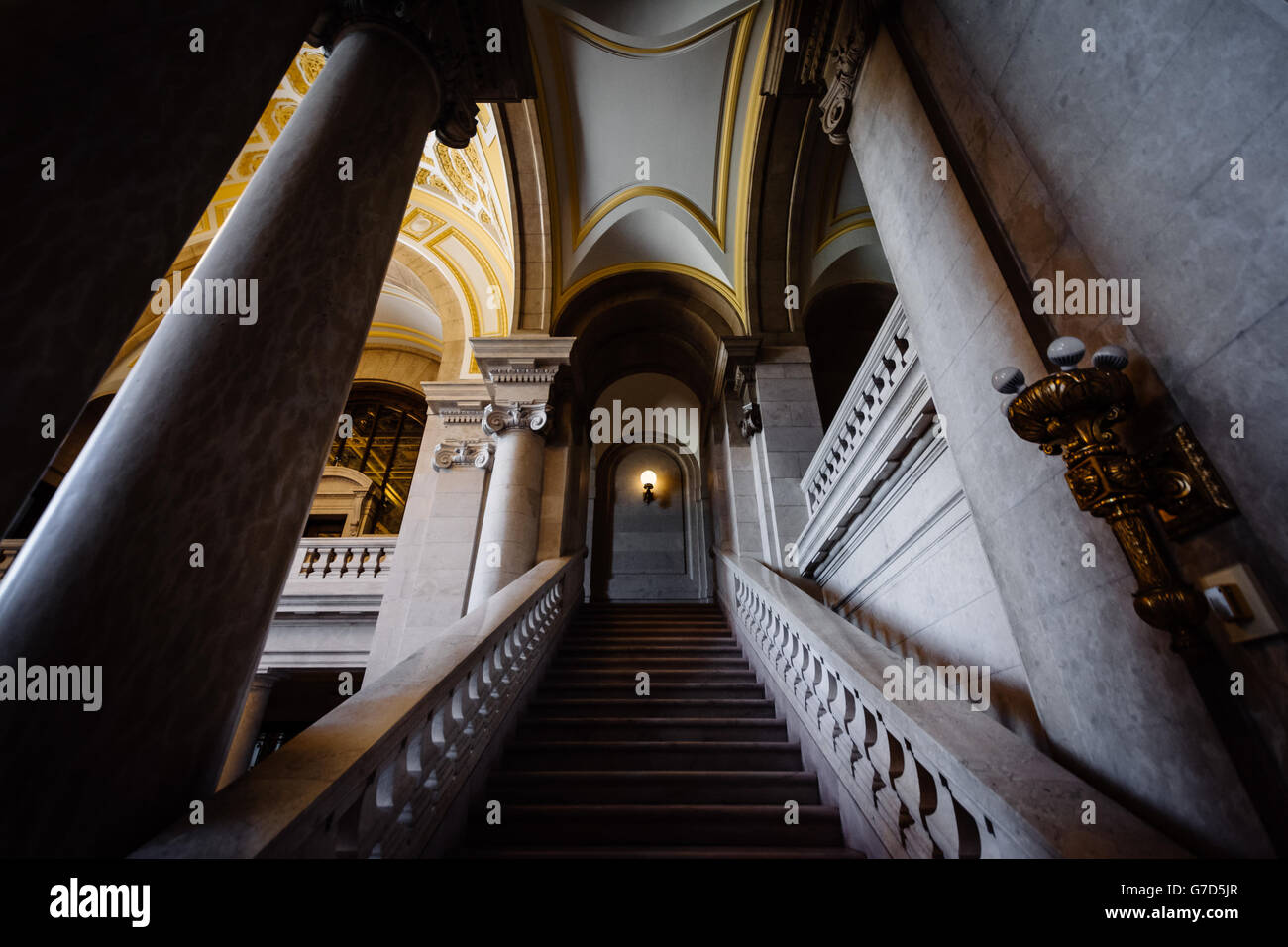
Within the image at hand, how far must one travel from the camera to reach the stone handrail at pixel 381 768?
1.12 meters

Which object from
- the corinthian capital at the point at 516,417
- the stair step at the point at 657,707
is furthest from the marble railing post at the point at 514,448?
the stair step at the point at 657,707

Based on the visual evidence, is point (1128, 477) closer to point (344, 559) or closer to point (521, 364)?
point (521, 364)

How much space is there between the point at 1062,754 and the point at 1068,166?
1888mm

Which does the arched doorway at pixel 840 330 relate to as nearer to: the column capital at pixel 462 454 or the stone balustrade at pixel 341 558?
the column capital at pixel 462 454

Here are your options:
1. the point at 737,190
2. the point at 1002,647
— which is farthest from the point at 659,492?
the point at 1002,647

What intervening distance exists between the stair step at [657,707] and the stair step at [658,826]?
3.85 feet

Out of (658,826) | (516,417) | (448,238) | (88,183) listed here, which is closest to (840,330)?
(516,417)

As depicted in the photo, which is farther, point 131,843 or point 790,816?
point 790,816

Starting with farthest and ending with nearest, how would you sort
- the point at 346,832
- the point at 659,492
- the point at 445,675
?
the point at 659,492
the point at 445,675
the point at 346,832

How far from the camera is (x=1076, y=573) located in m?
1.56

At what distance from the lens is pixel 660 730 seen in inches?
132

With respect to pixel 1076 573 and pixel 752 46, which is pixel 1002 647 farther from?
pixel 752 46

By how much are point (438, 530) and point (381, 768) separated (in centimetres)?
540

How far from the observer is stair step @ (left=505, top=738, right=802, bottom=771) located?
3.01m
